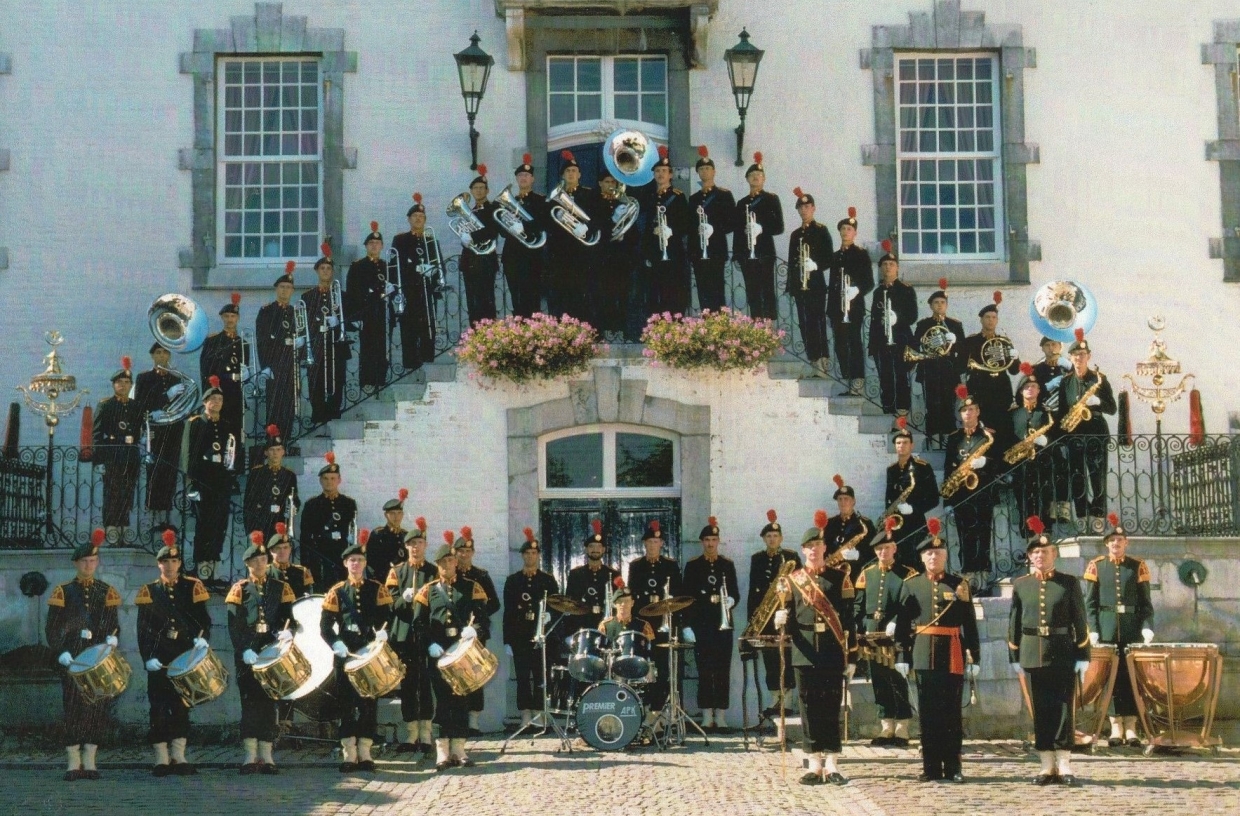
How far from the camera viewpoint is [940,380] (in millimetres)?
18344

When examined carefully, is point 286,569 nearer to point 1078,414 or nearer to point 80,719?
point 80,719

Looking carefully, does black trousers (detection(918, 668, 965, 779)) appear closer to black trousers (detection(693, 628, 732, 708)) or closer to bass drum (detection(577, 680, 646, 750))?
bass drum (detection(577, 680, 646, 750))

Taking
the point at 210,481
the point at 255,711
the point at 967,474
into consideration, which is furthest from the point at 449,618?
the point at 967,474

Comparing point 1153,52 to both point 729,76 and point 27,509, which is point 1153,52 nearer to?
point 729,76

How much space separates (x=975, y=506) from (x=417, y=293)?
17.5 feet

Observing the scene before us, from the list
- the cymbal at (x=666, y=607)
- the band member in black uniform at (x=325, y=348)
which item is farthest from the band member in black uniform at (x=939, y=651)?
the band member in black uniform at (x=325, y=348)

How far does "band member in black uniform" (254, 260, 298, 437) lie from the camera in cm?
1839

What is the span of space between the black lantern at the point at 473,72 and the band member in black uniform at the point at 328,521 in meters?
4.04

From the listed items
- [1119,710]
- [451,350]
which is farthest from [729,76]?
[1119,710]

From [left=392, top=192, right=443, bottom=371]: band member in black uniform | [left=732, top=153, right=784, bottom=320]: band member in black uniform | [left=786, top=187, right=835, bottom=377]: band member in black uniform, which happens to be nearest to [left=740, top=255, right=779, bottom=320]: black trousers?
[left=732, top=153, right=784, bottom=320]: band member in black uniform

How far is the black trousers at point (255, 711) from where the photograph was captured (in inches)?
579

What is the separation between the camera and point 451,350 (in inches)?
714

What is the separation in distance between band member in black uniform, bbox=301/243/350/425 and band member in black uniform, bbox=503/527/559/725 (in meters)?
2.31

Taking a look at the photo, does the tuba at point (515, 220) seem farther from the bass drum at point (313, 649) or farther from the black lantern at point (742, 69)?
the bass drum at point (313, 649)
